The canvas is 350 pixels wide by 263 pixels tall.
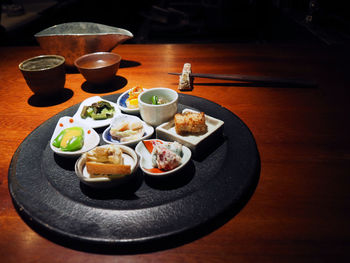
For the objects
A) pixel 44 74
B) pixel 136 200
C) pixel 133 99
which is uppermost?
pixel 44 74

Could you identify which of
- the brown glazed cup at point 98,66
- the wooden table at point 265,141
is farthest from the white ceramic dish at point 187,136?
the brown glazed cup at point 98,66

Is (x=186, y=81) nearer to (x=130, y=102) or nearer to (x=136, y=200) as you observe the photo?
(x=130, y=102)

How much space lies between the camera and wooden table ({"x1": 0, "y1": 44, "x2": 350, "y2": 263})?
2.47ft

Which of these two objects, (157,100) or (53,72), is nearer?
(157,100)

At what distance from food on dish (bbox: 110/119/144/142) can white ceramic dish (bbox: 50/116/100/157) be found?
0.29 feet

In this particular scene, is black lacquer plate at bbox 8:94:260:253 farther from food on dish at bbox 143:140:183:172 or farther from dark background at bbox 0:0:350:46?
dark background at bbox 0:0:350:46

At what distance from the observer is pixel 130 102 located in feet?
4.76

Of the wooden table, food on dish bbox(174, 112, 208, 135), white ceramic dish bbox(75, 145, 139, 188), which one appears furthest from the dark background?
white ceramic dish bbox(75, 145, 139, 188)

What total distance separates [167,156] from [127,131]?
307 mm

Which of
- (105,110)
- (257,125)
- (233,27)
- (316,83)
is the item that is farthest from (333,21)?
(105,110)

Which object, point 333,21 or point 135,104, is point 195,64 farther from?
point 333,21

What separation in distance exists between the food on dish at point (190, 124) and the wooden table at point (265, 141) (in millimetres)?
311

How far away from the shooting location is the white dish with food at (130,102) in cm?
140

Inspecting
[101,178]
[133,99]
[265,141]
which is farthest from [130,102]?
[265,141]
